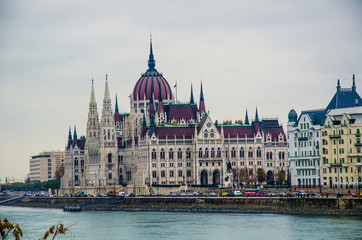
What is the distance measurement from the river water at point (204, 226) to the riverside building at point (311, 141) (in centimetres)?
2269

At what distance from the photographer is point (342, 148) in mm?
152625

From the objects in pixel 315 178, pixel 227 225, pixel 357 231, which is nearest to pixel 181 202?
pixel 315 178

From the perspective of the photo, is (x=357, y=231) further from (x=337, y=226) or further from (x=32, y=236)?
(x=32, y=236)

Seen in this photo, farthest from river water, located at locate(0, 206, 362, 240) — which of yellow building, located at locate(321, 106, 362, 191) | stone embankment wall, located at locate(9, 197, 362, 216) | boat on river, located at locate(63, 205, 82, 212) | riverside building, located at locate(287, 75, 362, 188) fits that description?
riverside building, located at locate(287, 75, 362, 188)

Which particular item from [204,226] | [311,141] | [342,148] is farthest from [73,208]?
[204,226]

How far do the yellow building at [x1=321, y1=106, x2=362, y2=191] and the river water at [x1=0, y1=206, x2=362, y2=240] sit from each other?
20.1 m

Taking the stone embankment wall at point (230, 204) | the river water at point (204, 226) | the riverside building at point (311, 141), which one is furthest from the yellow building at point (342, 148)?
the river water at point (204, 226)

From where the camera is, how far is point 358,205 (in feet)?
417

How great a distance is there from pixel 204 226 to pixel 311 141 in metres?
41.5

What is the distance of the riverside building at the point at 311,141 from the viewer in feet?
525

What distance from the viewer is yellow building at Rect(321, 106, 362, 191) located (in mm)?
150500

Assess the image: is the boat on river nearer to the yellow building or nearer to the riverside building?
the riverside building

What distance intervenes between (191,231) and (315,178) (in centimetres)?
4608

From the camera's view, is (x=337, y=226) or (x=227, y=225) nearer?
(x=337, y=226)
